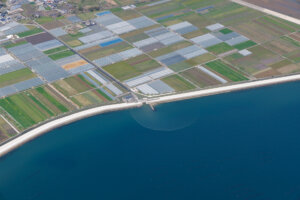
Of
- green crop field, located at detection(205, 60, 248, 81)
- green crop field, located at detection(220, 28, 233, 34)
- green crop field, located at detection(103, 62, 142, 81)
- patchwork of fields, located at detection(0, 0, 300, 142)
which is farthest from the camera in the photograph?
green crop field, located at detection(220, 28, 233, 34)

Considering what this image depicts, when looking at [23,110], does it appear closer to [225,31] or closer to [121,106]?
[121,106]

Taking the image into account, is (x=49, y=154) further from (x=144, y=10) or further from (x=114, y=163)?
(x=144, y=10)

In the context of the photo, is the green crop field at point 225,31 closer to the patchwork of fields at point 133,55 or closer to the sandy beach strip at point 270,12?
the patchwork of fields at point 133,55

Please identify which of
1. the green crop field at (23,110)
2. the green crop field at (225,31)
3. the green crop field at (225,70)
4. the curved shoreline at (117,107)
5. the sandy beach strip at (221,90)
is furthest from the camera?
the green crop field at (225,31)

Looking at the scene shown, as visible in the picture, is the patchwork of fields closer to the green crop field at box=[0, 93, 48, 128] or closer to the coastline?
the green crop field at box=[0, 93, 48, 128]

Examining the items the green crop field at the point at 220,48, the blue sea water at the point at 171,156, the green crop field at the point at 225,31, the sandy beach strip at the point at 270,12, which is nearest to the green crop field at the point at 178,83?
the blue sea water at the point at 171,156

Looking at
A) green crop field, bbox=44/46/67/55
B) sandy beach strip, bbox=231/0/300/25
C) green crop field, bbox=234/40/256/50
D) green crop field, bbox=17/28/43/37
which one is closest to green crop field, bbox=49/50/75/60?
green crop field, bbox=44/46/67/55
